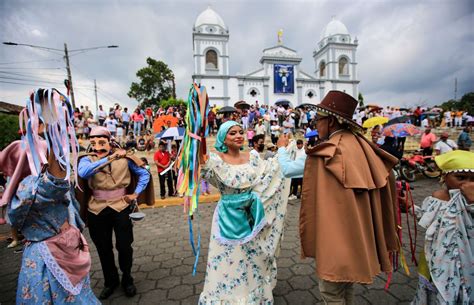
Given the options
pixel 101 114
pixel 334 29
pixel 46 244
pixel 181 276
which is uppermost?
pixel 334 29

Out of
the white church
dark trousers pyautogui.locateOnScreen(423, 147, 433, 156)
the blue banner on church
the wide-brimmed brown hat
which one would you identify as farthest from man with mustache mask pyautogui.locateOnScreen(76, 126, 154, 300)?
the blue banner on church

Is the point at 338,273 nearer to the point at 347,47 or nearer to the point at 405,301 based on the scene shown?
the point at 405,301

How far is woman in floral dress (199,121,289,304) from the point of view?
8.30ft

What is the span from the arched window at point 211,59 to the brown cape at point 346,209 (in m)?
39.2

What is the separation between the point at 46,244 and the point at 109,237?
118 cm

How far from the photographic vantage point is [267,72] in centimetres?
4022

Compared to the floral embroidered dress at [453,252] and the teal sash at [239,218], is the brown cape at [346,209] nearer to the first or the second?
the floral embroidered dress at [453,252]

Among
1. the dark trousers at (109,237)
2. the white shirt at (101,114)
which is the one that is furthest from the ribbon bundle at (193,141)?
the white shirt at (101,114)

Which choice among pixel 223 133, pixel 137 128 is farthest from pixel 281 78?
pixel 223 133

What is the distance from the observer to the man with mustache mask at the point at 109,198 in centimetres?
290

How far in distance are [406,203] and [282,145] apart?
1.31m

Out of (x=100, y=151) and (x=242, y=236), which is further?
(x=100, y=151)

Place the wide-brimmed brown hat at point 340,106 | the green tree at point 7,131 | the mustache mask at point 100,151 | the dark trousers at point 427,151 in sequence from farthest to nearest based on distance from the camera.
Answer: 1. the green tree at point 7,131
2. the dark trousers at point 427,151
3. the mustache mask at point 100,151
4. the wide-brimmed brown hat at point 340,106

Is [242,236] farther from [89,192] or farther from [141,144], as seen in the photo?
[141,144]
